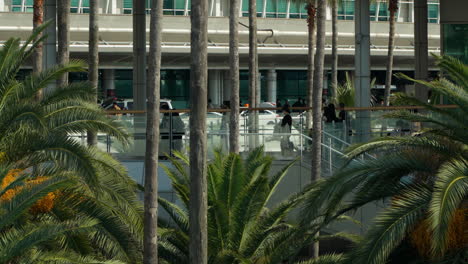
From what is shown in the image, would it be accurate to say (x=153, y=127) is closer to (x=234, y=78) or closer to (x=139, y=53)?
(x=234, y=78)

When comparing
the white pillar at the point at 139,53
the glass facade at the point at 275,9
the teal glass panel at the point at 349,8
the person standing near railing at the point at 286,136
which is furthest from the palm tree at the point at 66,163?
the teal glass panel at the point at 349,8

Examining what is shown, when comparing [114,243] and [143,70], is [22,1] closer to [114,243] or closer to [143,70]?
[143,70]

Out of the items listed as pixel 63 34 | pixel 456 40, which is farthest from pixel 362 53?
pixel 63 34

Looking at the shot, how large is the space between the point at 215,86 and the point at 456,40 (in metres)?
33.1

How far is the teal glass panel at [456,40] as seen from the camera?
33.4 metres

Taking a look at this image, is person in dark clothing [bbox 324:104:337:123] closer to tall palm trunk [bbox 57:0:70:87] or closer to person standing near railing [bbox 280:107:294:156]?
person standing near railing [bbox 280:107:294:156]

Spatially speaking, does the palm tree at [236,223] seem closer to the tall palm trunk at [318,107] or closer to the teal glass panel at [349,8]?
the tall palm trunk at [318,107]

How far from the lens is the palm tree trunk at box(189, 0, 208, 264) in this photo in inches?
631

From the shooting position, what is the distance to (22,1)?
6234 cm

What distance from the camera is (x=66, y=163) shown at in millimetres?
16000

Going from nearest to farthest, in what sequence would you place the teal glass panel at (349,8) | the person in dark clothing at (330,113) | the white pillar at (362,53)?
the person in dark clothing at (330,113) → the white pillar at (362,53) → the teal glass panel at (349,8)

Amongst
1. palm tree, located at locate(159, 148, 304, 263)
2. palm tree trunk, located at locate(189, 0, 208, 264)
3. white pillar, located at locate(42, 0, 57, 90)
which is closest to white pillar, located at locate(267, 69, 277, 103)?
white pillar, located at locate(42, 0, 57, 90)

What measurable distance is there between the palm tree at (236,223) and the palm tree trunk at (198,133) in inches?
93.8

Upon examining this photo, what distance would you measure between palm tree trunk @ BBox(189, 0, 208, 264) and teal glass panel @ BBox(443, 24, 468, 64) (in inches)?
753
